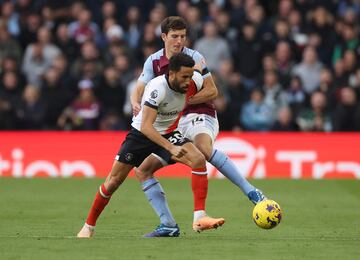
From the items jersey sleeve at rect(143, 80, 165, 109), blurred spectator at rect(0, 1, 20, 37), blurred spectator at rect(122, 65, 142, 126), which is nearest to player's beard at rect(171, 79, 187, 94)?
jersey sleeve at rect(143, 80, 165, 109)

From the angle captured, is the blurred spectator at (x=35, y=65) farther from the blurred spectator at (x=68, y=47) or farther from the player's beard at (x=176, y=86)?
the player's beard at (x=176, y=86)

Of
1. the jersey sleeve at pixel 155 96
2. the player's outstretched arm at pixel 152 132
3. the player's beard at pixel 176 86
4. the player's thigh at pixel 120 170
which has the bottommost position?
the player's thigh at pixel 120 170

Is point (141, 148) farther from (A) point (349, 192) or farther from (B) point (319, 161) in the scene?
(B) point (319, 161)

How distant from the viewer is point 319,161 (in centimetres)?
1794

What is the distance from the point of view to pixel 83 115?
62.6 feet

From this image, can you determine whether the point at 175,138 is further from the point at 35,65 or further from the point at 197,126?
the point at 35,65

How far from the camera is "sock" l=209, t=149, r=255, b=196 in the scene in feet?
34.4

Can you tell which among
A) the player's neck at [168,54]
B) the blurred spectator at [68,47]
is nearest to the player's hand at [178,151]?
the player's neck at [168,54]

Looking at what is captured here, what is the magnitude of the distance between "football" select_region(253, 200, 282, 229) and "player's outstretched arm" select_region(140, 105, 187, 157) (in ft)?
3.38

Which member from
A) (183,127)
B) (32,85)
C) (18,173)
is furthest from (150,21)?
(183,127)

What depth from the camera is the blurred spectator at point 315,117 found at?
18.6m

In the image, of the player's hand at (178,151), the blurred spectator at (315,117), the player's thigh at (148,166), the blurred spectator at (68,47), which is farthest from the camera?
the blurred spectator at (68,47)

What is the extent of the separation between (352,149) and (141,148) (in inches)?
346

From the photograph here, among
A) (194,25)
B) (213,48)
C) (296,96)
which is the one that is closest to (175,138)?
(296,96)
